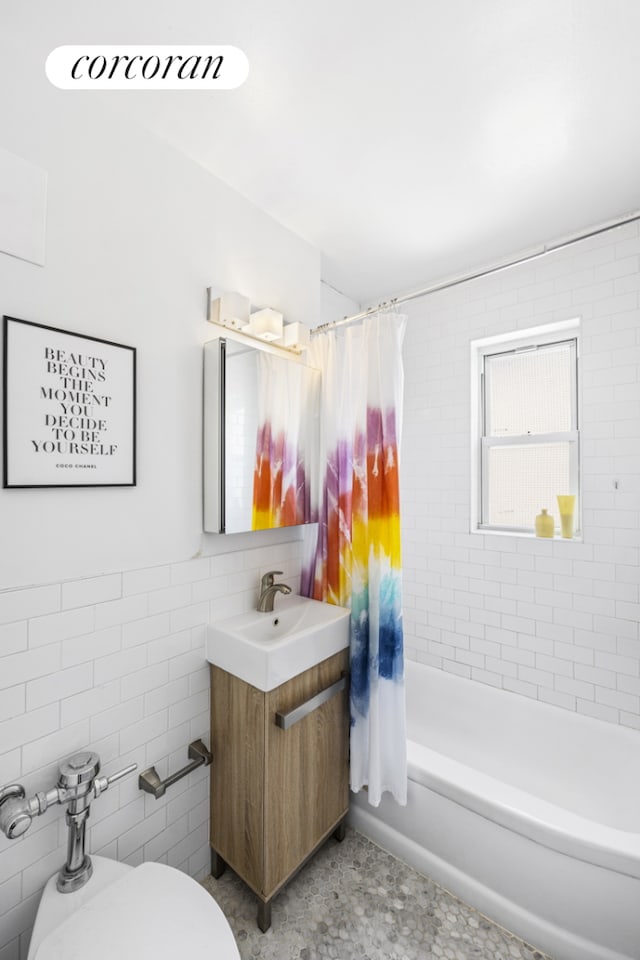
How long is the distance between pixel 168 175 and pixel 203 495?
1102mm

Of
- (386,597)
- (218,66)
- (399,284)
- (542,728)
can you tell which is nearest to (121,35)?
(218,66)

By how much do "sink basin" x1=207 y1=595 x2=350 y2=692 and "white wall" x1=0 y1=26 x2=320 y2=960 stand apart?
0.30 ft

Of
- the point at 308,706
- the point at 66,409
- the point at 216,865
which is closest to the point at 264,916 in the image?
the point at 216,865

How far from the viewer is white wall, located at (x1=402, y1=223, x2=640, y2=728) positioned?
189cm

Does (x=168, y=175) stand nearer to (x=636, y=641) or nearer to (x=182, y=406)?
(x=182, y=406)

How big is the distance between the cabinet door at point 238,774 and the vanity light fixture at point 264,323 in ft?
4.26

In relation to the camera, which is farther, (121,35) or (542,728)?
(542,728)

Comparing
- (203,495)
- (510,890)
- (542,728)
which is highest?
(203,495)

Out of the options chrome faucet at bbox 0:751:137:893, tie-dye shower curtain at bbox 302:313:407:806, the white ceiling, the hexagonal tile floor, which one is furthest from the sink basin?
the white ceiling

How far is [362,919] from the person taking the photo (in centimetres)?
140

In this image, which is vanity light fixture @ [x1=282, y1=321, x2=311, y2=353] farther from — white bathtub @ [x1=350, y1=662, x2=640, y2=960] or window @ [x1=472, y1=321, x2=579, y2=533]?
white bathtub @ [x1=350, y1=662, x2=640, y2=960]

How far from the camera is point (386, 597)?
162cm

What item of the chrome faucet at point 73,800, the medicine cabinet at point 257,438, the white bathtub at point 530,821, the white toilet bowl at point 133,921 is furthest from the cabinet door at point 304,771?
the medicine cabinet at point 257,438

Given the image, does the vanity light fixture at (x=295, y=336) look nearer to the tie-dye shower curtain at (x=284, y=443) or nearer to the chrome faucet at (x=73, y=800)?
the tie-dye shower curtain at (x=284, y=443)
